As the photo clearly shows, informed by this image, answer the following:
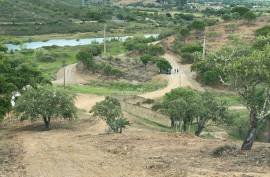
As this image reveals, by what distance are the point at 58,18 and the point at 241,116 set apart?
118m

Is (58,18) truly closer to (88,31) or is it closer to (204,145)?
(88,31)

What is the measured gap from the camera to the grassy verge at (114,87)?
59.2 m

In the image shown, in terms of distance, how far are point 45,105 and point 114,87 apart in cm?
2976

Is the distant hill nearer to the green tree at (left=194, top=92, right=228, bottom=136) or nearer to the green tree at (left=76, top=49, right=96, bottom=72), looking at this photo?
the green tree at (left=76, top=49, right=96, bottom=72)

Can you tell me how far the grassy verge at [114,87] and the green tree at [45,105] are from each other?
2189cm

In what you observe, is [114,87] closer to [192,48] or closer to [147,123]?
[192,48]

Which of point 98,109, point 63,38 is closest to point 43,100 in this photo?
point 98,109

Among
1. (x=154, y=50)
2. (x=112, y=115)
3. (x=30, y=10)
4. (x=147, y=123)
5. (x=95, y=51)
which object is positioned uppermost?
(x=112, y=115)

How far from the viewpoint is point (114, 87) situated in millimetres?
64062

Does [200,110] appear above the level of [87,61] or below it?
above

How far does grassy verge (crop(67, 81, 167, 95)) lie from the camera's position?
59.2 meters

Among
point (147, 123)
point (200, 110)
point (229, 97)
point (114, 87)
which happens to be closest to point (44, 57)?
point (114, 87)

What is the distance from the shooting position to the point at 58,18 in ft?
508

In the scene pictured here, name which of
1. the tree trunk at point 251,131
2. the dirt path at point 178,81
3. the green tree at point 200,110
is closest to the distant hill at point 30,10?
the dirt path at point 178,81
